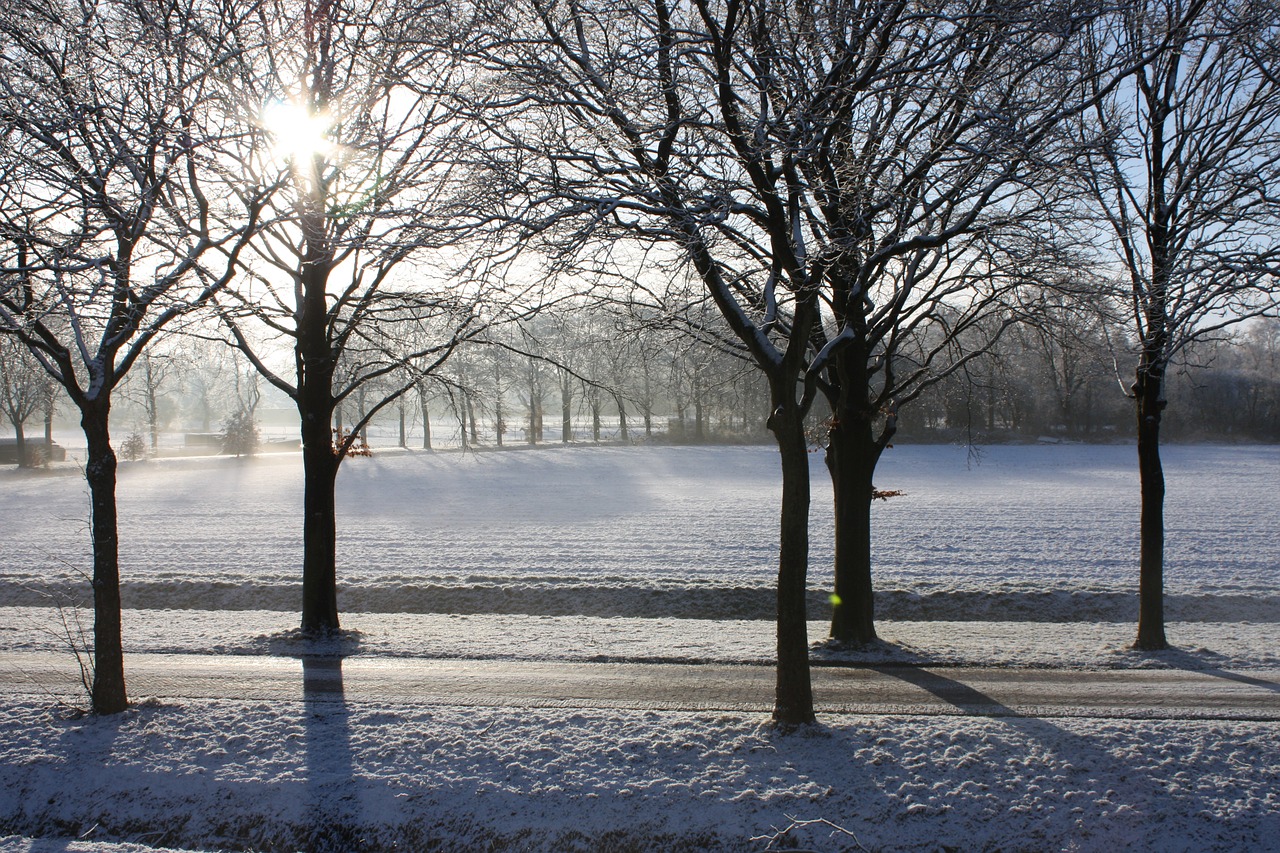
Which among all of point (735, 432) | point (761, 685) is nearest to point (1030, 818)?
point (761, 685)

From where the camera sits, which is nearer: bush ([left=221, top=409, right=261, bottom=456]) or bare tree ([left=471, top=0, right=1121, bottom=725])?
bare tree ([left=471, top=0, right=1121, bottom=725])

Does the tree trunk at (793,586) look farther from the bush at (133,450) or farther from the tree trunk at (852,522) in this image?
the bush at (133,450)

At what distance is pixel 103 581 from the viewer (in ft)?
24.8

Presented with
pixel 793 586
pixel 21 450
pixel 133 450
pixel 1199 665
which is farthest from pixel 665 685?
pixel 133 450

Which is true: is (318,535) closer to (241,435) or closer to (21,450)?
(21,450)

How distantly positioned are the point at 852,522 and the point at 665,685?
12.3 feet

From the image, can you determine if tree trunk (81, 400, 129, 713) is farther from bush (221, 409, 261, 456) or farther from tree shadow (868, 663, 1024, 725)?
bush (221, 409, 261, 456)

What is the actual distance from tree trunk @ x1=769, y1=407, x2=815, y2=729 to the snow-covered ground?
32 centimetres

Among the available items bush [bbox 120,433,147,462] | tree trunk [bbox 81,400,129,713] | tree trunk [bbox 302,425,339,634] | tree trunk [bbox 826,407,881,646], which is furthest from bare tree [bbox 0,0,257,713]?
bush [bbox 120,433,147,462]

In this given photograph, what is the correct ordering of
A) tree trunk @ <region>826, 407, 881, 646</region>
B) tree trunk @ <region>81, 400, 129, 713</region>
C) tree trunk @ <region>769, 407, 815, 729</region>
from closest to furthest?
tree trunk @ <region>769, 407, 815, 729</region> < tree trunk @ <region>81, 400, 129, 713</region> < tree trunk @ <region>826, 407, 881, 646</region>

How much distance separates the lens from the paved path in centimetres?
775

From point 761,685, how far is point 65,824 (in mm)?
6122

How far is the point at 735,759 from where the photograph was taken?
638 cm

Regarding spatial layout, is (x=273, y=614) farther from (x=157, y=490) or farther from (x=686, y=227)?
(x=157, y=490)
